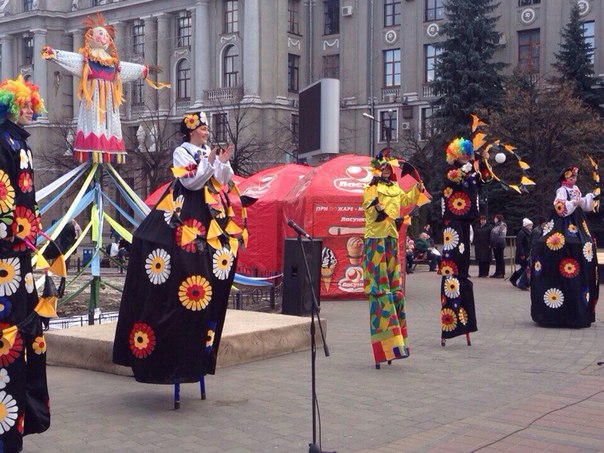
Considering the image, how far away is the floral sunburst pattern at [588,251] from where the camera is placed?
11.6 meters

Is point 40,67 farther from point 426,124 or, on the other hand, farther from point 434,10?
point 426,124

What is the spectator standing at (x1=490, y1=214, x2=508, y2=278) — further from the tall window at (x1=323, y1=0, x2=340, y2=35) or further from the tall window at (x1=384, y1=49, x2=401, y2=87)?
the tall window at (x1=323, y1=0, x2=340, y2=35)

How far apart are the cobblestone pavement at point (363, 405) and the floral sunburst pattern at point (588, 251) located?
1.66 m

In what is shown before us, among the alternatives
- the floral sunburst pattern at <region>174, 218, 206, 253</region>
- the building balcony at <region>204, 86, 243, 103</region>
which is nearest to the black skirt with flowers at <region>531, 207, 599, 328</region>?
the floral sunburst pattern at <region>174, 218, 206, 253</region>

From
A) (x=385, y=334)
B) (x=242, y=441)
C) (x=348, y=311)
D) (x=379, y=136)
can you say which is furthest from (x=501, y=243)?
(x=379, y=136)

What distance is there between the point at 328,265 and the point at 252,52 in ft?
111

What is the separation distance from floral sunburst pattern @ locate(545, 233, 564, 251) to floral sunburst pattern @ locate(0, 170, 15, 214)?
8.58 meters

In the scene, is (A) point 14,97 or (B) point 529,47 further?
(B) point 529,47

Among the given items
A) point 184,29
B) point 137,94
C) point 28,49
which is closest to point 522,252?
point 137,94

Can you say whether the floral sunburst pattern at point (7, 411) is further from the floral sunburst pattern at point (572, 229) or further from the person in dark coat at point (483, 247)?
the person in dark coat at point (483, 247)

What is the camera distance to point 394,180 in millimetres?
9117

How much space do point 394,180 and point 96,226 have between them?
469 centimetres

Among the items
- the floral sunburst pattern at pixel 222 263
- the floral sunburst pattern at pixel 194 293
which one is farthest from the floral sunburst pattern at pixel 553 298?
the floral sunburst pattern at pixel 194 293

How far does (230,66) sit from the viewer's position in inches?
2002
